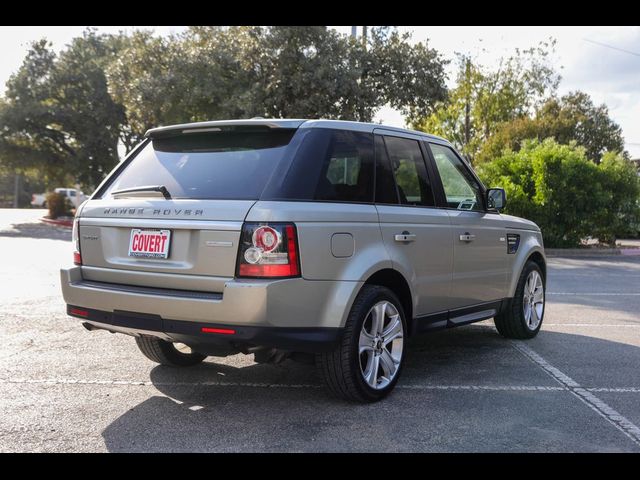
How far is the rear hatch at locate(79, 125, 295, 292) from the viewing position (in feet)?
12.8

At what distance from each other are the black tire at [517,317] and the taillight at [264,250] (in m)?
3.23

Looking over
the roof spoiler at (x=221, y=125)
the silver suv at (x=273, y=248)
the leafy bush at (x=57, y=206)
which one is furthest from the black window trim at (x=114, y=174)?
the leafy bush at (x=57, y=206)

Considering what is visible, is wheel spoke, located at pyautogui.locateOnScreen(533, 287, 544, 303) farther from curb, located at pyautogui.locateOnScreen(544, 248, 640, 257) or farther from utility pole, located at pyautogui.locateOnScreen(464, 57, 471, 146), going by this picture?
utility pole, located at pyautogui.locateOnScreen(464, 57, 471, 146)

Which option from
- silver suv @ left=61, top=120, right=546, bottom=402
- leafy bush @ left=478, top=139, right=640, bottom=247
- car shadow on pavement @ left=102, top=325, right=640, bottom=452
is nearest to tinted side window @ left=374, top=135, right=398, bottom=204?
silver suv @ left=61, top=120, right=546, bottom=402

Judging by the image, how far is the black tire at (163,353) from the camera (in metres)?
Result: 5.20

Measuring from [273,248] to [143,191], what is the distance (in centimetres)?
107

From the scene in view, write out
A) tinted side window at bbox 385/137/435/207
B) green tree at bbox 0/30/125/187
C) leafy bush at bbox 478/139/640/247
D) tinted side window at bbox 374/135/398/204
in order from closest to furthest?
tinted side window at bbox 374/135/398/204
tinted side window at bbox 385/137/435/207
leafy bush at bbox 478/139/640/247
green tree at bbox 0/30/125/187

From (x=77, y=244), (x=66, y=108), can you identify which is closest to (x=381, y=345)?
A: (x=77, y=244)

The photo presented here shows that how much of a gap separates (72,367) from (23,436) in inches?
62.7

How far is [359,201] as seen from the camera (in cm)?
446

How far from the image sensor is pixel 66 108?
31.2 meters

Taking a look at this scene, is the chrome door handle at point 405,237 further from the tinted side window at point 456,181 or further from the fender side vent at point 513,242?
the fender side vent at point 513,242

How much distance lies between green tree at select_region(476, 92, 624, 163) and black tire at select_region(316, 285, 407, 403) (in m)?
36.6

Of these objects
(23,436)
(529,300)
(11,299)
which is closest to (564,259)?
(529,300)
